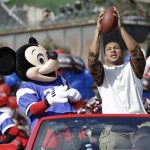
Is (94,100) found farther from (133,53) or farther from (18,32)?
(18,32)

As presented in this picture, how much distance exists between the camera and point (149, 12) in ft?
96.6

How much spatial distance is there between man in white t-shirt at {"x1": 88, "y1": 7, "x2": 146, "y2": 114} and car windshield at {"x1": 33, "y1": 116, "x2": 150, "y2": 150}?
3.77ft

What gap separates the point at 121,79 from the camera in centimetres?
845

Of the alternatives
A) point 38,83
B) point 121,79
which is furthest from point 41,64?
point 121,79

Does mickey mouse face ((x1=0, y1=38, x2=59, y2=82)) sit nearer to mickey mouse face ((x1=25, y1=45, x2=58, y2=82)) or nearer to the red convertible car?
mickey mouse face ((x1=25, y1=45, x2=58, y2=82))

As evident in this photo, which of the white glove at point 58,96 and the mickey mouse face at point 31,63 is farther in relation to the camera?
the mickey mouse face at point 31,63

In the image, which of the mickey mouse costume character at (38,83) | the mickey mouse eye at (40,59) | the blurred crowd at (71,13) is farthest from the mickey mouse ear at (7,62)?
the blurred crowd at (71,13)

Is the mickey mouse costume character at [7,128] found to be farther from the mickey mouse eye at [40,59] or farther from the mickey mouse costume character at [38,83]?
the mickey mouse eye at [40,59]

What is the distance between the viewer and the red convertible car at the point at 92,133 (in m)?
6.96

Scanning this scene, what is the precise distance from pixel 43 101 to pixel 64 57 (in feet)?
26.3

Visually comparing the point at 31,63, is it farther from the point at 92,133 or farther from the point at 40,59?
the point at 92,133

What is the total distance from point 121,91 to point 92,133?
1433mm

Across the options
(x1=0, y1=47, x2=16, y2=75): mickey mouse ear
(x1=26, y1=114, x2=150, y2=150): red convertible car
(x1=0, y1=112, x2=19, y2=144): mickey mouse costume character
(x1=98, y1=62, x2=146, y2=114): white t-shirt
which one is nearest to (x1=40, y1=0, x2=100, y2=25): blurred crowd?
(x1=0, y1=112, x2=19, y2=144): mickey mouse costume character

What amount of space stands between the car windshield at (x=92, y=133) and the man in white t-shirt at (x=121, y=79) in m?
1.15
